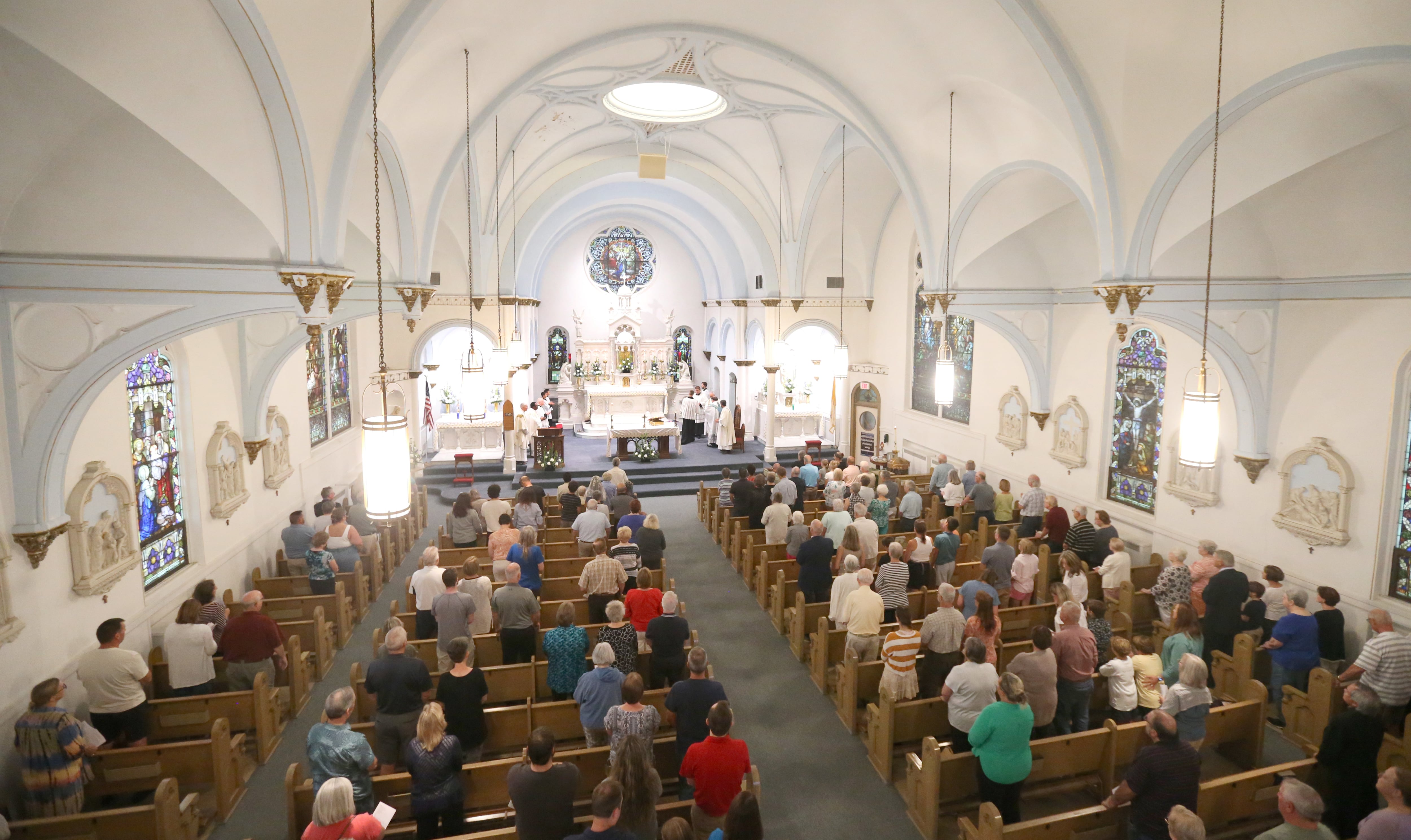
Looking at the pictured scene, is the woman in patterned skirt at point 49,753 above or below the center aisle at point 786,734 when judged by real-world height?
above

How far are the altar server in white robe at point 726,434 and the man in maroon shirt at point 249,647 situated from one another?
13.3 m

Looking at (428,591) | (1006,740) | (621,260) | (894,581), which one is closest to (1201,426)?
(1006,740)

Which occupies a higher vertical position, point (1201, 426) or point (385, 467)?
point (1201, 426)

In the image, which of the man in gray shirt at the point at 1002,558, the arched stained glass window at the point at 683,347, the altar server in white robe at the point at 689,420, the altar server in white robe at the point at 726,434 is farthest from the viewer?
the arched stained glass window at the point at 683,347

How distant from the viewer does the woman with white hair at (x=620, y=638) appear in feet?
20.0

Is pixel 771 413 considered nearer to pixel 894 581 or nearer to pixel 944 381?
pixel 944 381

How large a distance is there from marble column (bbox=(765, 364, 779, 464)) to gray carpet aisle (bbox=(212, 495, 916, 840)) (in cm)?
844

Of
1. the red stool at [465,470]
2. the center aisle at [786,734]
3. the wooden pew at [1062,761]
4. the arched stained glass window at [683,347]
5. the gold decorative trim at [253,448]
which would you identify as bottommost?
the center aisle at [786,734]

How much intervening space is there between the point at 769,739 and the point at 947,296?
7.02 meters

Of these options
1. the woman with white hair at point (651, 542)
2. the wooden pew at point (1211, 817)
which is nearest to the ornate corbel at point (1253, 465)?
the wooden pew at point (1211, 817)

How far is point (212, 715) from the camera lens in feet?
20.9

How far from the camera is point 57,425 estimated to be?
18.5 feet

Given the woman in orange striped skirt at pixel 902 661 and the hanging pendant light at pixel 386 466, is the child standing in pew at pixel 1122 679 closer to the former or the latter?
the woman in orange striped skirt at pixel 902 661

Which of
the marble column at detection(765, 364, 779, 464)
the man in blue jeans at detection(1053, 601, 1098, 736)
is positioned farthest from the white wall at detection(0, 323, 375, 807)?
the marble column at detection(765, 364, 779, 464)
